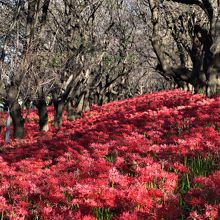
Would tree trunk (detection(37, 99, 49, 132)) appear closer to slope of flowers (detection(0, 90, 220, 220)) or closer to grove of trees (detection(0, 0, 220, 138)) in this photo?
grove of trees (detection(0, 0, 220, 138))

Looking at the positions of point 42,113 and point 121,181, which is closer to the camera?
point 121,181

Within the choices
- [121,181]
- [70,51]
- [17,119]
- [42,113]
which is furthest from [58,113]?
[121,181]

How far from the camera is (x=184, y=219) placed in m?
4.86

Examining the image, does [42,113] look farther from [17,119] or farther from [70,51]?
[70,51]

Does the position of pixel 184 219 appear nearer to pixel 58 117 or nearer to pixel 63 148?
pixel 63 148

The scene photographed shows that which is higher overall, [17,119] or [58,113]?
[58,113]

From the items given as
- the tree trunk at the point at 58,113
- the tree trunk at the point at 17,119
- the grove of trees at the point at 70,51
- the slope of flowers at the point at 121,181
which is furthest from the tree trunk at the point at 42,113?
the slope of flowers at the point at 121,181

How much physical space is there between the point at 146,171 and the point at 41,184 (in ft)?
5.62

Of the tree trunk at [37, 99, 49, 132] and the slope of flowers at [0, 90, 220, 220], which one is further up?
the tree trunk at [37, 99, 49, 132]

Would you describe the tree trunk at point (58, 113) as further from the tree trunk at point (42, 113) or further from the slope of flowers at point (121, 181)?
the slope of flowers at point (121, 181)

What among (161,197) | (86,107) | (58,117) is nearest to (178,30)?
(86,107)

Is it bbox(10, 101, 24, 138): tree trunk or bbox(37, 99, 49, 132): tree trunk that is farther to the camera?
bbox(37, 99, 49, 132): tree trunk

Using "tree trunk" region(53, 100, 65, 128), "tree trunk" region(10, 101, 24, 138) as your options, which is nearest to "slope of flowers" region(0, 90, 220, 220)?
"tree trunk" region(10, 101, 24, 138)

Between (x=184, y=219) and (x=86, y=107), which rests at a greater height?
(x=86, y=107)
